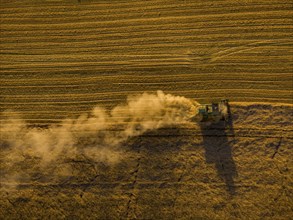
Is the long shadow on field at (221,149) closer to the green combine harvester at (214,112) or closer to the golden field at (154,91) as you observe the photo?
the golden field at (154,91)

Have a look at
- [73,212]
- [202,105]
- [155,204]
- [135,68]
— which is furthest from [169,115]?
[73,212]

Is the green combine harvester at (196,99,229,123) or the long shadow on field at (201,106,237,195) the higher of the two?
the green combine harvester at (196,99,229,123)

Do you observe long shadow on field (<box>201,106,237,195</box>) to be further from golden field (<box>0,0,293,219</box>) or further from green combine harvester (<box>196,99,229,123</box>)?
green combine harvester (<box>196,99,229,123</box>)

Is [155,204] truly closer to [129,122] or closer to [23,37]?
[129,122]

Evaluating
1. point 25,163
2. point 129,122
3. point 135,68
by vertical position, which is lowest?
point 25,163

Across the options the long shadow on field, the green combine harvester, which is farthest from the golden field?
the green combine harvester

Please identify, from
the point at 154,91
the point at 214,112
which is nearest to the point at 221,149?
the point at 214,112

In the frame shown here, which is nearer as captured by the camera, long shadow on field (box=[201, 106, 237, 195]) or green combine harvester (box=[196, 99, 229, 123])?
long shadow on field (box=[201, 106, 237, 195])
